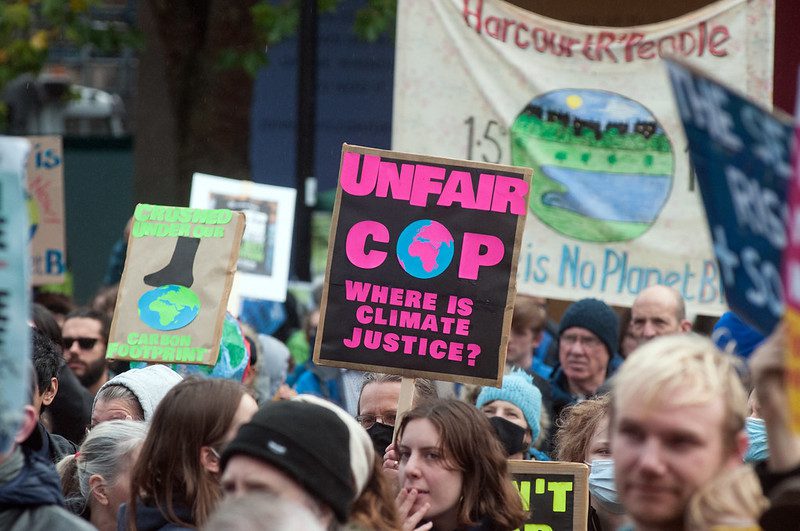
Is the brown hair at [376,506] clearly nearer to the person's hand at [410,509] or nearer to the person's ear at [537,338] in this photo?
the person's hand at [410,509]

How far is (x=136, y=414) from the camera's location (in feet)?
16.9

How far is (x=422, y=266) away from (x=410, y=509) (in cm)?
109

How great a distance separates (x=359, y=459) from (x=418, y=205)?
6.94 ft

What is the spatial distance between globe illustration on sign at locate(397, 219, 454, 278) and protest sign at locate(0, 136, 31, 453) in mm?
2374

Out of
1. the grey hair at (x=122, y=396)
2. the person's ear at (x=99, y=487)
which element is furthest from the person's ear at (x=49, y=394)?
the person's ear at (x=99, y=487)

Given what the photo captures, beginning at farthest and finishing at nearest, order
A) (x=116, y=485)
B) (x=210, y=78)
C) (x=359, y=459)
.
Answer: (x=210, y=78), (x=116, y=485), (x=359, y=459)

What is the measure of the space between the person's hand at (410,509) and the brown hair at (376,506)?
2.69ft

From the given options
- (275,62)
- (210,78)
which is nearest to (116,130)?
(275,62)

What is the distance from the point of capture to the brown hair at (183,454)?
3.90 m

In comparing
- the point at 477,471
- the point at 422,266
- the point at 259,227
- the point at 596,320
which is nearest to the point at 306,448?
the point at 477,471

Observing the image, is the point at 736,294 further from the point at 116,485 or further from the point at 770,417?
the point at 116,485

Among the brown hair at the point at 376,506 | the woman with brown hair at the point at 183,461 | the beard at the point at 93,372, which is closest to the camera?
the brown hair at the point at 376,506

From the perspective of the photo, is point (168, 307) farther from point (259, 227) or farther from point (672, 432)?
point (672, 432)

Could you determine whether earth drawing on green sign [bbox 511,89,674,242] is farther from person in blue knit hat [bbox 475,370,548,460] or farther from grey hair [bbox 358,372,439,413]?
grey hair [bbox 358,372,439,413]
